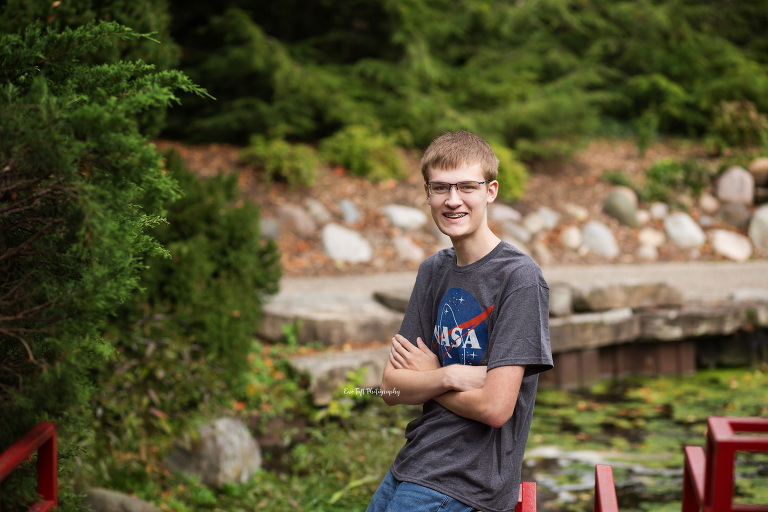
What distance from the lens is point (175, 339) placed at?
14.5 ft

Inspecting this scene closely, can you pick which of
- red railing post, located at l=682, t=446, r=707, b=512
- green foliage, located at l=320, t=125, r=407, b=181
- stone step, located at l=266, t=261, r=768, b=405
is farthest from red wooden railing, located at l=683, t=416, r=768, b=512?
green foliage, located at l=320, t=125, r=407, b=181

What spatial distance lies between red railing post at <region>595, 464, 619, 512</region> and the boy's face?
0.80m

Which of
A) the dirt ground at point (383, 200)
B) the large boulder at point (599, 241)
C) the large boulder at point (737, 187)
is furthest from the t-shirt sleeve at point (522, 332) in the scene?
the large boulder at point (737, 187)

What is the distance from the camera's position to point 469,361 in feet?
6.48

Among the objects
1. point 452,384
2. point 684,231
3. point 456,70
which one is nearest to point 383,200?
point 456,70

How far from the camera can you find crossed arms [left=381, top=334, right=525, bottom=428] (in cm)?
180

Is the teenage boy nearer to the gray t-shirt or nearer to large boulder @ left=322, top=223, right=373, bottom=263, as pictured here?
the gray t-shirt

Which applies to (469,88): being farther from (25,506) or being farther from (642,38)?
(25,506)

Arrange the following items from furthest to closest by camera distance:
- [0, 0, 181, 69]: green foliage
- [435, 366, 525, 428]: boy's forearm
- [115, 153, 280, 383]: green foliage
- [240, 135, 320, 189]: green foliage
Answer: [240, 135, 320, 189]: green foliage, [115, 153, 280, 383]: green foliage, [0, 0, 181, 69]: green foliage, [435, 366, 525, 428]: boy's forearm

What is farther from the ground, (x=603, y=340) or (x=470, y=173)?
(x=470, y=173)

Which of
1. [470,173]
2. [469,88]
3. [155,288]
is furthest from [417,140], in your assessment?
[470,173]

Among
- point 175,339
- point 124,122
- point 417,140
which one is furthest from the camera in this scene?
point 417,140

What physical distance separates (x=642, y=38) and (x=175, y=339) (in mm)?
13281

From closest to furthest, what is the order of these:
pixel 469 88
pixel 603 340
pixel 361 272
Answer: pixel 603 340 < pixel 361 272 < pixel 469 88
